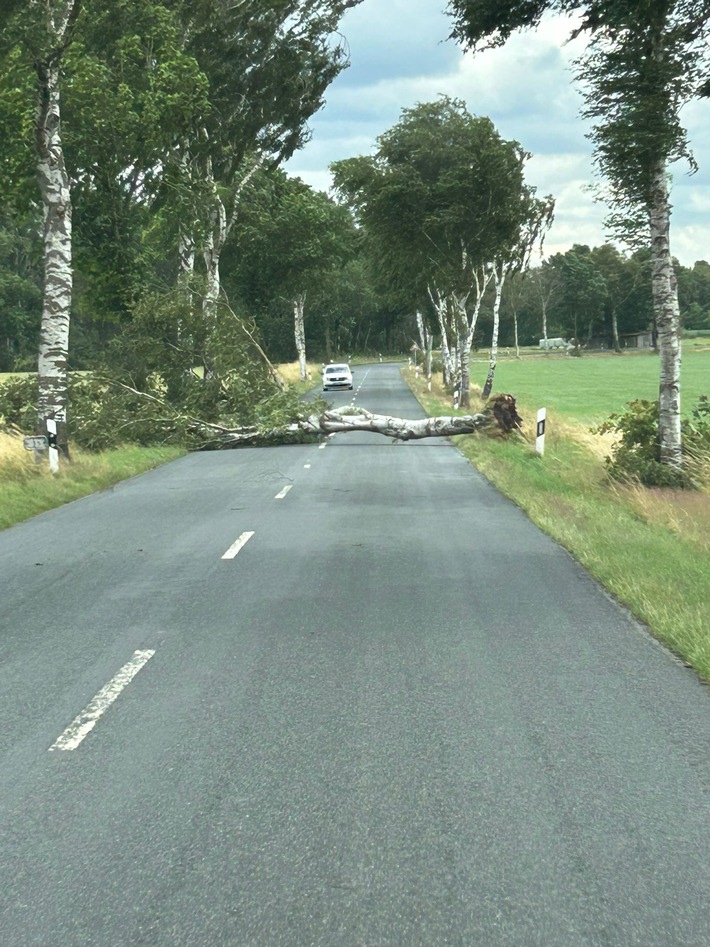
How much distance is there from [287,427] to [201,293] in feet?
17.9

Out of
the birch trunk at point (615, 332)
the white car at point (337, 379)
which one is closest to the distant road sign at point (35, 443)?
the white car at point (337, 379)

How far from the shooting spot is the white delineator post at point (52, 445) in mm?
18625

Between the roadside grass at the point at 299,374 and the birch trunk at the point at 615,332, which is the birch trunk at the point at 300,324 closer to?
the roadside grass at the point at 299,374

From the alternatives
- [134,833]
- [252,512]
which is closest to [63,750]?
[134,833]

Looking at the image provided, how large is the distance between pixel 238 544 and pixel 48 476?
26.5ft

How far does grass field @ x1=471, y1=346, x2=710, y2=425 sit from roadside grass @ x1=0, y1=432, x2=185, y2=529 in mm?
15392

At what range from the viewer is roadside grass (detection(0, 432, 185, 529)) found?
15362 millimetres

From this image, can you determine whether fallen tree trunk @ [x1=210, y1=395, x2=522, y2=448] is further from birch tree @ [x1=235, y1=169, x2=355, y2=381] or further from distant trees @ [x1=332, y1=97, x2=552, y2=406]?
birch tree @ [x1=235, y1=169, x2=355, y2=381]

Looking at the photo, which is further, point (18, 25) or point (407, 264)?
point (407, 264)

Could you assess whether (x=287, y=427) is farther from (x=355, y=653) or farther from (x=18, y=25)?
(x=355, y=653)

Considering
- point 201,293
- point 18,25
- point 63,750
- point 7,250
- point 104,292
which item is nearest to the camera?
point 63,750

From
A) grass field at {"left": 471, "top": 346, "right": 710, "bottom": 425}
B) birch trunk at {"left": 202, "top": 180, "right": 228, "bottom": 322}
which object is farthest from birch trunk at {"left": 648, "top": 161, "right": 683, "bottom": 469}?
birch trunk at {"left": 202, "top": 180, "right": 228, "bottom": 322}

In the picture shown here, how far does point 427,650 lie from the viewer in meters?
6.72

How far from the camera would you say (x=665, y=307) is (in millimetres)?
15266
